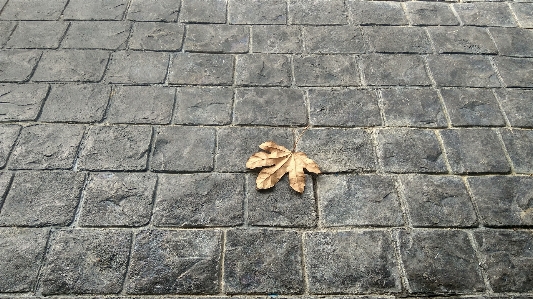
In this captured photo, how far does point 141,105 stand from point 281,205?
124cm

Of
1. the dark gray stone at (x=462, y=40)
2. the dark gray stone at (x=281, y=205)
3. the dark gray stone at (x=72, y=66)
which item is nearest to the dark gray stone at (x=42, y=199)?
the dark gray stone at (x=72, y=66)

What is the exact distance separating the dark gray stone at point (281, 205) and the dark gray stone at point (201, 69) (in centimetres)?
93

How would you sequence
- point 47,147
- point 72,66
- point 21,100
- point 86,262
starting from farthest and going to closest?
point 72,66, point 21,100, point 47,147, point 86,262

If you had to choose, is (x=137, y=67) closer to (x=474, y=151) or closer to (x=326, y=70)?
(x=326, y=70)

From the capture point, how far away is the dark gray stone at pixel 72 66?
10.5ft

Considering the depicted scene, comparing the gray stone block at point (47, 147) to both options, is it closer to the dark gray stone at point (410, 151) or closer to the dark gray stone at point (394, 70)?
the dark gray stone at point (410, 151)

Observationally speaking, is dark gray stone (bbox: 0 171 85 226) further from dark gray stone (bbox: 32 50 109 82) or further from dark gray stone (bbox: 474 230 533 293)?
dark gray stone (bbox: 474 230 533 293)

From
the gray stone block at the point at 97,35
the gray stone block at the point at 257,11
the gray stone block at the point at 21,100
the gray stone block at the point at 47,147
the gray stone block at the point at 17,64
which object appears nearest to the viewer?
the gray stone block at the point at 47,147

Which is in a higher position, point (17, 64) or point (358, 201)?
point (17, 64)

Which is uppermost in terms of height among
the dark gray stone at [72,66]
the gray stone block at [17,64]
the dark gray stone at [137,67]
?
the gray stone block at [17,64]

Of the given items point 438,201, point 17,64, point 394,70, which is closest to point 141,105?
point 17,64

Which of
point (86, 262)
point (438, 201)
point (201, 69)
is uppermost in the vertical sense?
point (201, 69)

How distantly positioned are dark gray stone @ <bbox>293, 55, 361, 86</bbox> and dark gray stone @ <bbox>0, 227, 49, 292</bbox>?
6.44 feet

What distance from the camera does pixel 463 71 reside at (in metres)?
3.33
